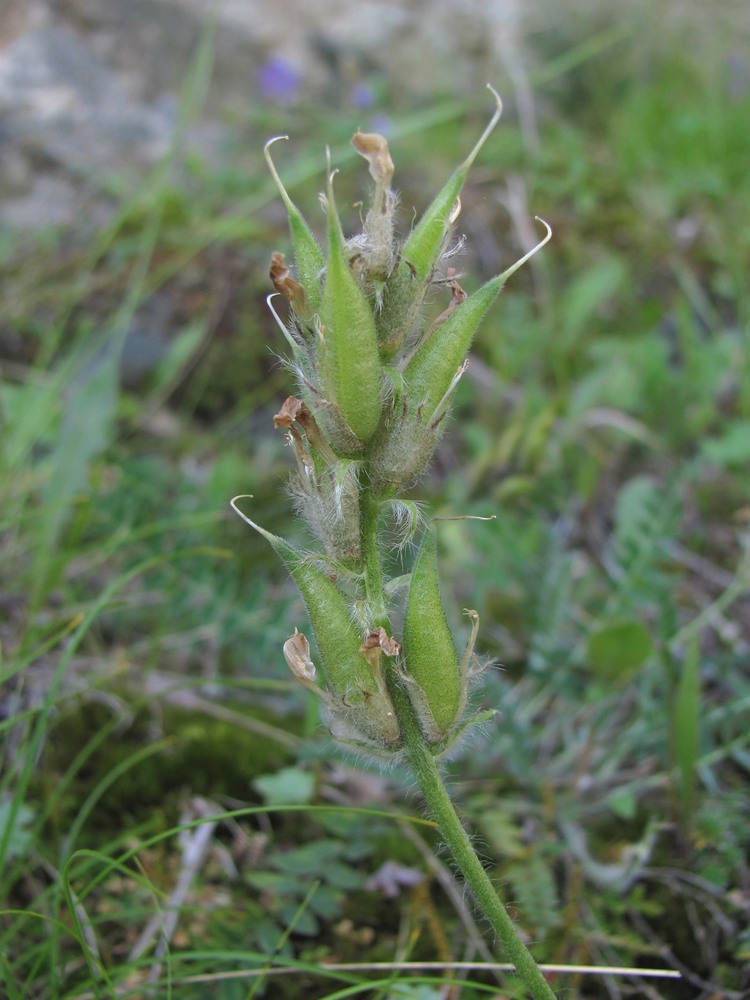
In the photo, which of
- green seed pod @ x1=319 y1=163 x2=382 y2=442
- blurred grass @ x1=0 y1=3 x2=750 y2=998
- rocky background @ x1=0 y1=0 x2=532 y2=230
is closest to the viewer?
green seed pod @ x1=319 y1=163 x2=382 y2=442

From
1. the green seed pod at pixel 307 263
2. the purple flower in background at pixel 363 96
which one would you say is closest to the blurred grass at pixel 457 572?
the purple flower in background at pixel 363 96

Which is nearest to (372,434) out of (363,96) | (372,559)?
(372,559)

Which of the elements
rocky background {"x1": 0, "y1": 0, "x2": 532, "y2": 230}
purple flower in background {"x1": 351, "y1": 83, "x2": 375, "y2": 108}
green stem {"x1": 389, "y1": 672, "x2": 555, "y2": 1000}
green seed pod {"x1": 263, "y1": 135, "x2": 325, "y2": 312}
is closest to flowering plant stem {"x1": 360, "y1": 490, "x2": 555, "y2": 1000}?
green stem {"x1": 389, "y1": 672, "x2": 555, "y2": 1000}

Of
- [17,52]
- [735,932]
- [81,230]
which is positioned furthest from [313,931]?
[17,52]

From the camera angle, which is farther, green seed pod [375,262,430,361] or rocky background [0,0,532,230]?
rocky background [0,0,532,230]

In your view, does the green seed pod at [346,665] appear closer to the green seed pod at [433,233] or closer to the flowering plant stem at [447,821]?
the flowering plant stem at [447,821]

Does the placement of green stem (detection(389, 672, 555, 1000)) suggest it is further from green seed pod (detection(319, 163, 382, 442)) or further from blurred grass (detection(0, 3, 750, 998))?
green seed pod (detection(319, 163, 382, 442))

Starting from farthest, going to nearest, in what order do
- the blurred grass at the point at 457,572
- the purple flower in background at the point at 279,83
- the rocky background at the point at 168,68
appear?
the purple flower in background at the point at 279,83 → the rocky background at the point at 168,68 → the blurred grass at the point at 457,572
